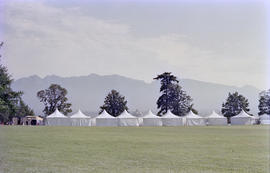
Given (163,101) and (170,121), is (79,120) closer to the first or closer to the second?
(170,121)

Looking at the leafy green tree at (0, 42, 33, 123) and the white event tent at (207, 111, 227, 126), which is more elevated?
the leafy green tree at (0, 42, 33, 123)

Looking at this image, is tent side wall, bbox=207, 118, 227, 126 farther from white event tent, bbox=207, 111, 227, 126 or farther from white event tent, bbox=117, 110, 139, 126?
white event tent, bbox=117, 110, 139, 126

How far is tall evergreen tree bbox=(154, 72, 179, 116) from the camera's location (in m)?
67.2

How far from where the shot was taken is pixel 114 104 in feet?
224

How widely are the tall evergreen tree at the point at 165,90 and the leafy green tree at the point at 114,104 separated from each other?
668 centimetres

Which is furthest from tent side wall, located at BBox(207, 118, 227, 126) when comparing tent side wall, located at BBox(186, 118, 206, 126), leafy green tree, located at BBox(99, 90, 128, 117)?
leafy green tree, located at BBox(99, 90, 128, 117)

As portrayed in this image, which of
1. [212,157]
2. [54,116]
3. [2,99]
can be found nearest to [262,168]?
[212,157]

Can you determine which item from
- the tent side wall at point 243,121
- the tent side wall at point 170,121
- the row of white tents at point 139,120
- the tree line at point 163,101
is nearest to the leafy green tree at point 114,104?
the tree line at point 163,101

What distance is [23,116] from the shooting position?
204 feet

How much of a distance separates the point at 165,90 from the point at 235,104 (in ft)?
42.3

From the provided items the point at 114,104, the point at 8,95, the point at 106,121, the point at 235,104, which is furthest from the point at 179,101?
the point at 8,95

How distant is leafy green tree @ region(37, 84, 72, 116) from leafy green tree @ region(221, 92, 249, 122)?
29.2m

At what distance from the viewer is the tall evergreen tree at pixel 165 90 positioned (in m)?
67.2

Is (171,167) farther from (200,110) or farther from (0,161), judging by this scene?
(200,110)
